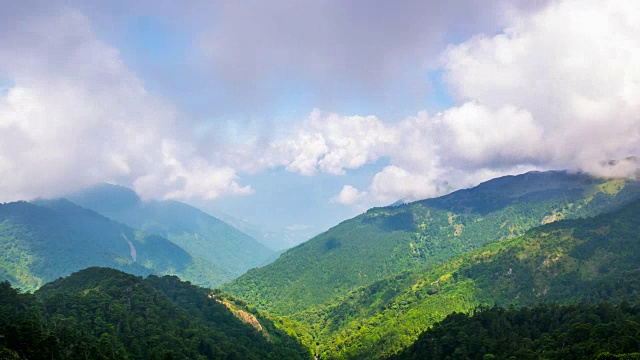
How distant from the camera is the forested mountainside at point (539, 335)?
9838cm

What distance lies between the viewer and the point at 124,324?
125438mm

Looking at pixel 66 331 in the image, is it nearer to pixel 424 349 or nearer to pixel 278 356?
pixel 278 356

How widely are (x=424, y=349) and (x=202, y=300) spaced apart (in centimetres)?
9888

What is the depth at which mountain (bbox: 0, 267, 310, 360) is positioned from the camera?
290ft

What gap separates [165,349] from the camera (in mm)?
114188

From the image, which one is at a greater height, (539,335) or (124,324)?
(124,324)

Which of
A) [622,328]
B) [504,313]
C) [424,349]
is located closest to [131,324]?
[424,349]

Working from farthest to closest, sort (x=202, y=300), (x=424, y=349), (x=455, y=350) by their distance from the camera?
(x=202, y=300)
(x=424, y=349)
(x=455, y=350)

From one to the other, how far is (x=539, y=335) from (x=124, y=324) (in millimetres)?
120727

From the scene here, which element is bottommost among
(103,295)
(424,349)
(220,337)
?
(424,349)

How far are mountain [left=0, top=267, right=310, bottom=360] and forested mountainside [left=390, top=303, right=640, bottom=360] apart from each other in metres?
63.8

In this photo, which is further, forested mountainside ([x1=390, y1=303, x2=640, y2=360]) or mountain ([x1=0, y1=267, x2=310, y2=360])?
forested mountainside ([x1=390, y1=303, x2=640, y2=360])

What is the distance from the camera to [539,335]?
124 metres

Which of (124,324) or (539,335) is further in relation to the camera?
(124,324)
